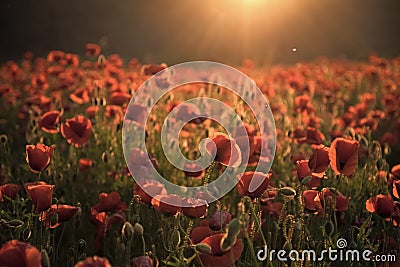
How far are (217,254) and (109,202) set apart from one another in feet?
2.29

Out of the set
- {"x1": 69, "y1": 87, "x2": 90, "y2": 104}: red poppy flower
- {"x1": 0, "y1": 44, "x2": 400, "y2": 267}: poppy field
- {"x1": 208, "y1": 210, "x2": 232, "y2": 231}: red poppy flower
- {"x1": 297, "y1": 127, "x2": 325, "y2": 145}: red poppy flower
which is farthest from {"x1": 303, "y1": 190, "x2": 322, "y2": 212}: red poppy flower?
{"x1": 69, "y1": 87, "x2": 90, "y2": 104}: red poppy flower

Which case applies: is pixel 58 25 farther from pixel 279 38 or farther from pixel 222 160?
pixel 222 160

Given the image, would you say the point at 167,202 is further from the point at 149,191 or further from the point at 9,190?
the point at 9,190

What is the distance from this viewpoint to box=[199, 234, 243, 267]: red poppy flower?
1.24 meters

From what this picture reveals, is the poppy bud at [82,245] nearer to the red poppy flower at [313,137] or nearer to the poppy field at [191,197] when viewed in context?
the poppy field at [191,197]

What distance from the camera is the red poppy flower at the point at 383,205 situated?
1.69m

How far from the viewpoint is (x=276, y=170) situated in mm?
2785

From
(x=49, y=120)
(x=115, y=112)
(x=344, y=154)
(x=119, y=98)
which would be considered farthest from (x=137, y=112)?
(x=344, y=154)

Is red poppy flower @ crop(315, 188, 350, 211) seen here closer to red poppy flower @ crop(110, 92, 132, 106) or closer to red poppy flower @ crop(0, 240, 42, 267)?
red poppy flower @ crop(0, 240, 42, 267)

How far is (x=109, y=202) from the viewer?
185 centimetres

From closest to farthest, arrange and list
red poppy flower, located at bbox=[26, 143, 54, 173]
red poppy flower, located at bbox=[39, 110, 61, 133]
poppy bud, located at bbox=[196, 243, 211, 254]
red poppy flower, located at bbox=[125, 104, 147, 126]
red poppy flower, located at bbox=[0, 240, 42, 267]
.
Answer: red poppy flower, located at bbox=[0, 240, 42, 267], poppy bud, located at bbox=[196, 243, 211, 254], red poppy flower, located at bbox=[26, 143, 54, 173], red poppy flower, located at bbox=[39, 110, 61, 133], red poppy flower, located at bbox=[125, 104, 147, 126]

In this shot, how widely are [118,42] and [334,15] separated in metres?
8.61

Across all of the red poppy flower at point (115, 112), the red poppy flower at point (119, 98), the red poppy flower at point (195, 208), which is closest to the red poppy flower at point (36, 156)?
the red poppy flower at point (195, 208)

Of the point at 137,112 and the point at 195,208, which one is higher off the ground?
the point at 137,112
